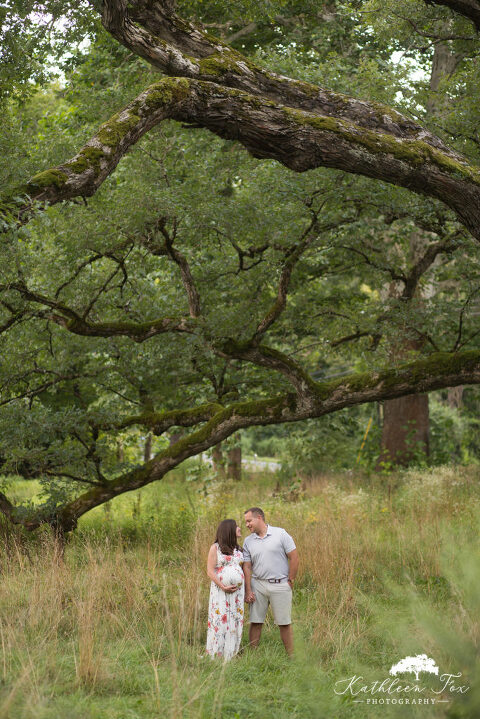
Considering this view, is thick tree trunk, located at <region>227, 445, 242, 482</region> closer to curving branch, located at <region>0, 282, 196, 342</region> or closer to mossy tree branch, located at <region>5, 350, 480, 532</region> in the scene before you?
mossy tree branch, located at <region>5, 350, 480, 532</region>

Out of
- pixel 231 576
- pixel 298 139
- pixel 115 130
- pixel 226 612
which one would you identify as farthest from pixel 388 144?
pixel 226 612

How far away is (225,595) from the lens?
5.99 m

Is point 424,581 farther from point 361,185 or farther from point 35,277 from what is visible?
point 35,277

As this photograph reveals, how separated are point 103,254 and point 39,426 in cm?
264

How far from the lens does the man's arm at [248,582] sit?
6172mm

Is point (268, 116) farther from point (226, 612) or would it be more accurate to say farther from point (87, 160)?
point (226, 612)

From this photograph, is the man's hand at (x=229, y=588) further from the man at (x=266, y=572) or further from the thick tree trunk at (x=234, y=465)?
the thick tree trunk at (x=234, y=465)

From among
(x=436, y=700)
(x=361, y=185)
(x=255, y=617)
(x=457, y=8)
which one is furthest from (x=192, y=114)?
(x=436, y=700)

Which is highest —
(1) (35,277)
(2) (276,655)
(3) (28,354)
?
(1) (35,277)

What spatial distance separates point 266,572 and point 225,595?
44 cm

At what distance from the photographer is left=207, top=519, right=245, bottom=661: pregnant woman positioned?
585 centimetres

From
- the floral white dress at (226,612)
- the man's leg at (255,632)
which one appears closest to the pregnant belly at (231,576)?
the floral white dress at (226,612)

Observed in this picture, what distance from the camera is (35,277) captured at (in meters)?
10.5

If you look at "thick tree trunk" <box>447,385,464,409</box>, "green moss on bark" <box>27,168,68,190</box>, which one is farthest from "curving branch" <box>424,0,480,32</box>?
"thick tree trunk" <box>447,385,464,409</box>
